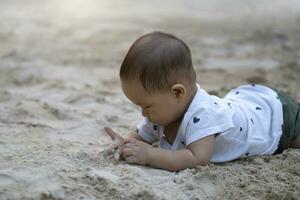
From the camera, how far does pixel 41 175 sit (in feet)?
7.05

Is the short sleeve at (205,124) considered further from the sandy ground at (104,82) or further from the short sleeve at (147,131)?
the short sleeve at (147,131)

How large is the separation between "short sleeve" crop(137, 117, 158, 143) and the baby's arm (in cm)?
31

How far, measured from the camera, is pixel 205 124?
7.86ft

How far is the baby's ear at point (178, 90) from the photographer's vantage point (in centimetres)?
237

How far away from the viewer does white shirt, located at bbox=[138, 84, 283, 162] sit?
2.42 metres

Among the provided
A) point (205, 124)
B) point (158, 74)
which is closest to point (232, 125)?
point (205, 124)

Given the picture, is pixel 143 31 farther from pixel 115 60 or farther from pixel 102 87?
pixel 102 87

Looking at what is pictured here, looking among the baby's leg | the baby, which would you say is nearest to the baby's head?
the baby

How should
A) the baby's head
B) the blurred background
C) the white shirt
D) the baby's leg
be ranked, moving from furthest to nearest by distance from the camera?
the blurred background
the baby's leg
the white shirt
the baby's head

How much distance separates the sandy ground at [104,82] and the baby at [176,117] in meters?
0.07

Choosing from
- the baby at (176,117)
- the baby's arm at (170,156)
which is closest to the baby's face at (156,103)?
the baby at (176,117)

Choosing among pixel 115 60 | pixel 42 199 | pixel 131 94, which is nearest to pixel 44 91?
pixel 115 60

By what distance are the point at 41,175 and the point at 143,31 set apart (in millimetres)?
3940

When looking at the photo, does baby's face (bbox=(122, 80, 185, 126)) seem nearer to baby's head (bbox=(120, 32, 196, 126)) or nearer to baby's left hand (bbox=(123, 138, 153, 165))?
baby's head (bbox=(120, 32, 196, 126))
